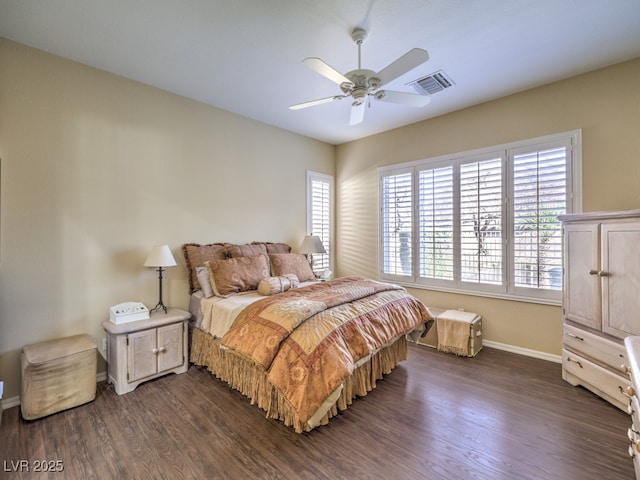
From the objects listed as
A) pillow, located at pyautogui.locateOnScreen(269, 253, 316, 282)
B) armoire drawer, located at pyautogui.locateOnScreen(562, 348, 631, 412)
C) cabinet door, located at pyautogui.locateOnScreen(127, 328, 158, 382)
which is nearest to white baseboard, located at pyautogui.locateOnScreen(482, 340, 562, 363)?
armoire drawer, located at pyautogui.locateOnScreen(562, 348, 631, 412)

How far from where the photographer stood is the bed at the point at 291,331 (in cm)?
206

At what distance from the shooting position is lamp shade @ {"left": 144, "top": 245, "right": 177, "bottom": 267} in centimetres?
302

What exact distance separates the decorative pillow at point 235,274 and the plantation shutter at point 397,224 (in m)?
2.13

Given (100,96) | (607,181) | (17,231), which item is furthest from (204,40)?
(607,181)

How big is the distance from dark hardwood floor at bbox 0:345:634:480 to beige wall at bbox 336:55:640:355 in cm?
85

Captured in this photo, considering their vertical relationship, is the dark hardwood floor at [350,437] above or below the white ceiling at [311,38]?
below

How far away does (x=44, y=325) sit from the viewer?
2.66m

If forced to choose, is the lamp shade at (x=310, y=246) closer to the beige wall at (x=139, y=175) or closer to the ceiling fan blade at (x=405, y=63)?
the beige wall at (x=139, y=175)

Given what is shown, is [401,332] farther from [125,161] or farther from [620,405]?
[125,161]

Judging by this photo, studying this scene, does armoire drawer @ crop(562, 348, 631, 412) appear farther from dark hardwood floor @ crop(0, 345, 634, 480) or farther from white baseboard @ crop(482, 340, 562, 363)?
white baseboard @ crop(482, 340, 562, 363)

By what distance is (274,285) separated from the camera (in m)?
3.19

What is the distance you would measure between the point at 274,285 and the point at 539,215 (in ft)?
10.0

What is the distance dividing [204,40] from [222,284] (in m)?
2.25

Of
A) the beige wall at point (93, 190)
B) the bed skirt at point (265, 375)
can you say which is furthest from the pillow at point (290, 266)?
the bed skirt at point (265, 375)
